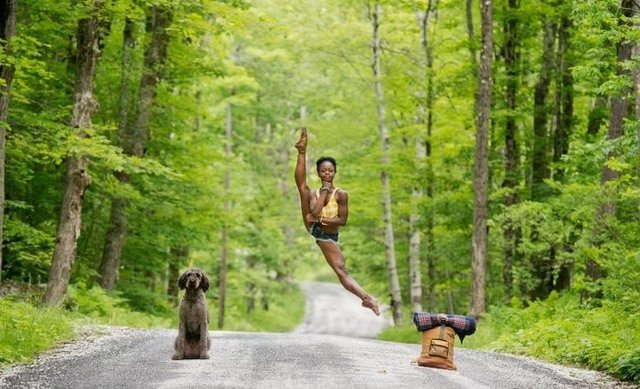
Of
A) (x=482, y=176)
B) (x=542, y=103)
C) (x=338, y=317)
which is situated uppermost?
(x=542, y=103)

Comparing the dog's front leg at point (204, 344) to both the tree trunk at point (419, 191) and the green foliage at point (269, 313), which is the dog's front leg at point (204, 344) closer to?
the tree trunk at point (419, 191)

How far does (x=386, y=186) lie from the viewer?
25750 millimetres

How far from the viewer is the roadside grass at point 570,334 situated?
11.7 meters

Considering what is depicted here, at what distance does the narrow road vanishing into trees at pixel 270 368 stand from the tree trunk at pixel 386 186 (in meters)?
12.3

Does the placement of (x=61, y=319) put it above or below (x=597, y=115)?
below

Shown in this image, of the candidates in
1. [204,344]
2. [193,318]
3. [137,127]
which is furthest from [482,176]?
[193,318]

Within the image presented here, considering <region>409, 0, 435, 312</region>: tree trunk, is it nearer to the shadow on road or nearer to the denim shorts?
the shadow on road

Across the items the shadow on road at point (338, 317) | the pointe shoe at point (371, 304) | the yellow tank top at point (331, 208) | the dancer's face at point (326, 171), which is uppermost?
the dancer's face at point (326, 171)

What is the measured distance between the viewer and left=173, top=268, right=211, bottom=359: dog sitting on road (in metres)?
9.56

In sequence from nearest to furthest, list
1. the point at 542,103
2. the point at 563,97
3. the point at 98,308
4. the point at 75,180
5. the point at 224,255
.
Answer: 1. the point at 75,180
2. the point at 98,308
3. the point at 542,103
4. the point at 563,97
5. the point at 224,255

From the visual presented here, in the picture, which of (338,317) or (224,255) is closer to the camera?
(224,255)

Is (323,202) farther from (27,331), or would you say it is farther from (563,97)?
(563,97)

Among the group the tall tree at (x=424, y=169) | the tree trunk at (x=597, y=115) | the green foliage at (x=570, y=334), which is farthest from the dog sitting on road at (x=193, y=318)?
the tree trunk at (x=597, y=115)

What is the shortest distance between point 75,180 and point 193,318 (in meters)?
7.51
